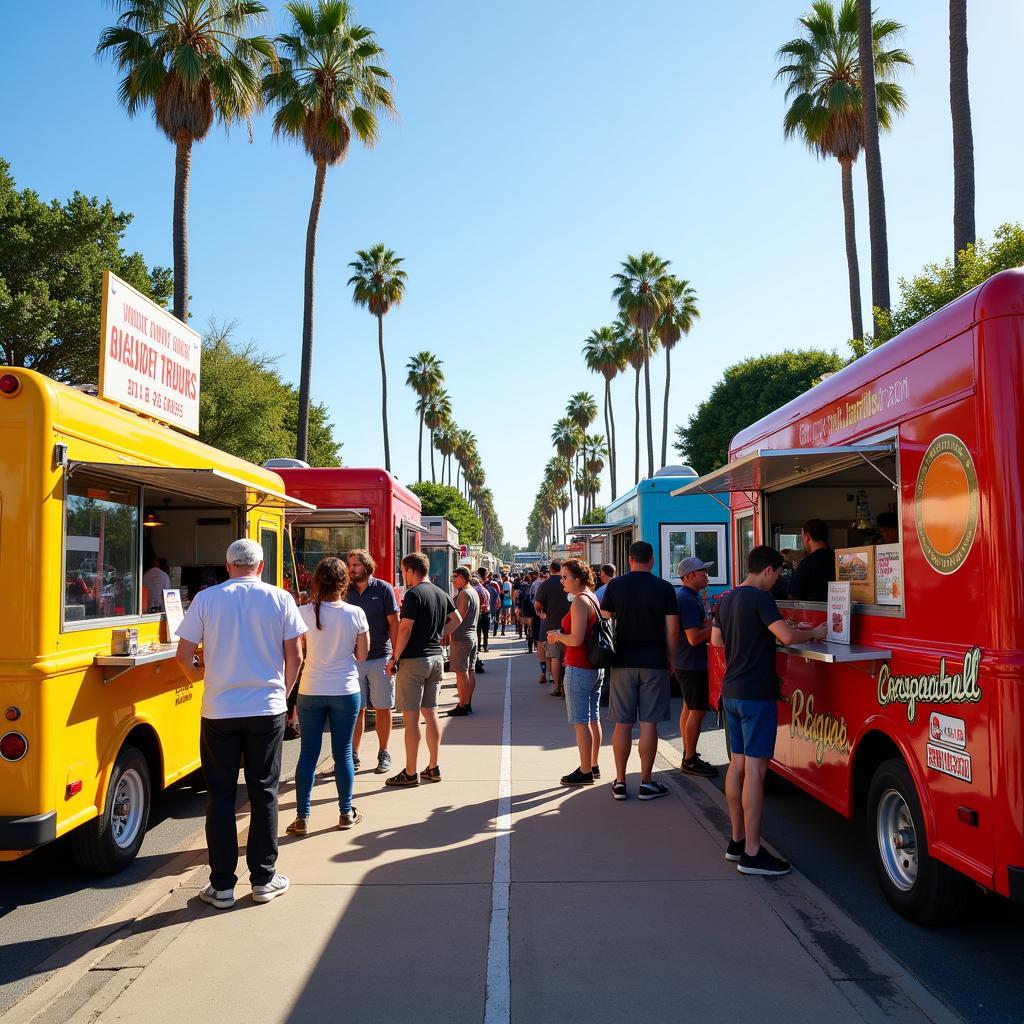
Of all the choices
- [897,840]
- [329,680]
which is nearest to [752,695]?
[897,840]

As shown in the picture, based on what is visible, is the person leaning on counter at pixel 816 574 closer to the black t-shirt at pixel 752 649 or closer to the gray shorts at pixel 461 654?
the black t-shirt at pixel 752 649

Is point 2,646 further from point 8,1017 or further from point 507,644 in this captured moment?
point 507,644

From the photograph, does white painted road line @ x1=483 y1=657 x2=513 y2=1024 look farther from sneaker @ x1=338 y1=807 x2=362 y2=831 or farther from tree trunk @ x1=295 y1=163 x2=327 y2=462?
tree trunk @ x1=295 y1=163 x2=327 y2=462

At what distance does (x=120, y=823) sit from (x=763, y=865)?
3987mm

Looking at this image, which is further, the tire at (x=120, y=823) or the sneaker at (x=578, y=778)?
the sneaker at (x=578, y=778)

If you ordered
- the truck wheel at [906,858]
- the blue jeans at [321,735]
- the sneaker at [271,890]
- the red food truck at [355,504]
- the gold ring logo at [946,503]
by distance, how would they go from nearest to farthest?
the gold ring logo at [946,503] < the truck wheel at [906,858] < the sneaker at [271,890] < the blue jeans at [321,735] < the red food truck at [355,504]

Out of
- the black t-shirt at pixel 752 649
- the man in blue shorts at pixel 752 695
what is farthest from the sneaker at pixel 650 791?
the black t-shirt at pixel 752 649

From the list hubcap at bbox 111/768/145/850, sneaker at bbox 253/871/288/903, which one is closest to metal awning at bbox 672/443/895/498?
sneaker at bbox 253/871/288/903

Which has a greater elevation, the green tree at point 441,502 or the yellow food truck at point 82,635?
the green tree at point 441,502

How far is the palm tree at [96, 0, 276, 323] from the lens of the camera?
1823 cm

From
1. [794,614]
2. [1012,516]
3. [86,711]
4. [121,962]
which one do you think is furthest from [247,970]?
[794,614]

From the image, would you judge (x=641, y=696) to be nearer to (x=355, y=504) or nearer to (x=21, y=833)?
(x=21, y=833)

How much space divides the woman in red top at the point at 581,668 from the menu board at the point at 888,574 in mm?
2915

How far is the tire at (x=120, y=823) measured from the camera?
217 inches
